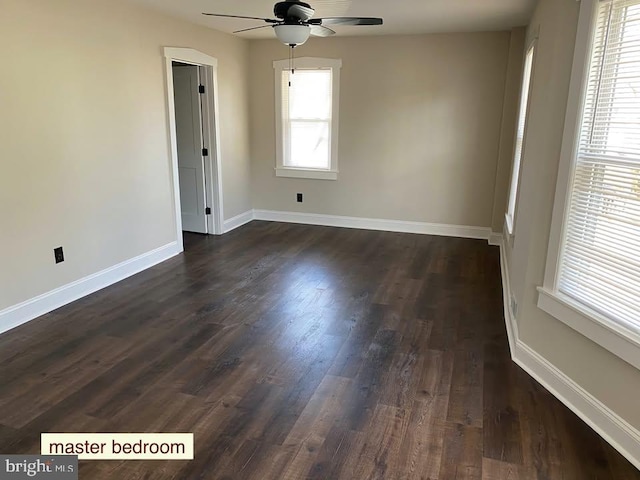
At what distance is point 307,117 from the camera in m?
6.35

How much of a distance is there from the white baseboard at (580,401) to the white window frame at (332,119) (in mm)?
3740

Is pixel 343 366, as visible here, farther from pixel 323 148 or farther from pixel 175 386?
pixel 323 148

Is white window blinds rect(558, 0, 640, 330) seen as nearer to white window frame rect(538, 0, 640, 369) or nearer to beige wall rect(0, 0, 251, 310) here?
white window frame rect(538, 0, 640, 369)

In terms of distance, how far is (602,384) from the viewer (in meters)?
2.33

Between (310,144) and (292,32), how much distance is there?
3.35m

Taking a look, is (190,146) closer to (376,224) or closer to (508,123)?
(376,224)

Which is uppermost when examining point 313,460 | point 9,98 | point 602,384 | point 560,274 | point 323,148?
point 9,98

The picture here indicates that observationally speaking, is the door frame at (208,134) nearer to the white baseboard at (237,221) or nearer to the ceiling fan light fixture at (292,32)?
the white baseboard at (237,221)

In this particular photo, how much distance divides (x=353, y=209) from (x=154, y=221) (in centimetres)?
275

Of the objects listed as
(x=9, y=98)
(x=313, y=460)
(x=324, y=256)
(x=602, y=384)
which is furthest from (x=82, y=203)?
(x=602, y=384)

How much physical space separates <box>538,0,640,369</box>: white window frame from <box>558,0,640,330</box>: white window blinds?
0.03m

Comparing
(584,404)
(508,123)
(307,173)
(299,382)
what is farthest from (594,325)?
(307,173)

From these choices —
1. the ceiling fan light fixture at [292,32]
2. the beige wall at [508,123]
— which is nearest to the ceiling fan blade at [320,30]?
the ceiling fan light fixture at [292,32]

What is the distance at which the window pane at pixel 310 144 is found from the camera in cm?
636
